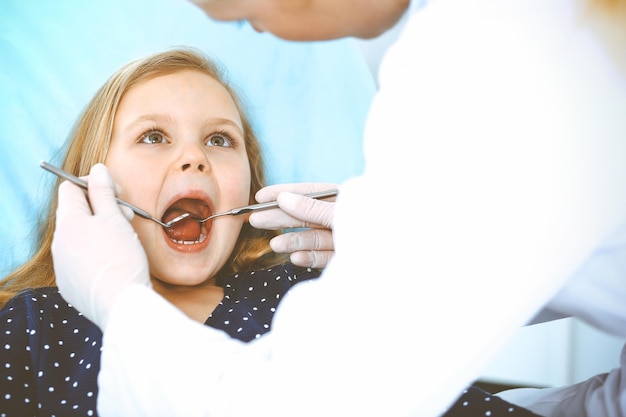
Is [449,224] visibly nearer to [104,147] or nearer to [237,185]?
[237,185]

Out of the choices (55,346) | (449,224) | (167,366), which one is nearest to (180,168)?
(55,346)

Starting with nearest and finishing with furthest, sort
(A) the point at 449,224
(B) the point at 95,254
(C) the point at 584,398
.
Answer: (A) the point at 449,224, (B) the point at 95,254, (C) the point at 584,398

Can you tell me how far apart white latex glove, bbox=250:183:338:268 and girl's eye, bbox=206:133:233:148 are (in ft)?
0.44

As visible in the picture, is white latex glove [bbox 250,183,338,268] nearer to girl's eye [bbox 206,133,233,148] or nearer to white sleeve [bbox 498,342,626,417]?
girl's eye [bbox 206,133,233,148]

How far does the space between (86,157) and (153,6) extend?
0.38 meters

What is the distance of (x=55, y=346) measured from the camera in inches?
45.7

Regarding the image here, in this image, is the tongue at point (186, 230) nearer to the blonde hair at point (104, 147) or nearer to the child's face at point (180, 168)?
the child's face at point (180, 168)

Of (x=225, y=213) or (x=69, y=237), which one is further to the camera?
(x=225, y=213)

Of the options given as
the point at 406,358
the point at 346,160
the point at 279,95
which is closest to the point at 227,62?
the point at 279,95

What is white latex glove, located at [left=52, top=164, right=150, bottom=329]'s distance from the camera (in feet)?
2.99

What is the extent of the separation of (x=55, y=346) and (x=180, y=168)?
0.38m

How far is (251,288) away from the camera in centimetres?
138

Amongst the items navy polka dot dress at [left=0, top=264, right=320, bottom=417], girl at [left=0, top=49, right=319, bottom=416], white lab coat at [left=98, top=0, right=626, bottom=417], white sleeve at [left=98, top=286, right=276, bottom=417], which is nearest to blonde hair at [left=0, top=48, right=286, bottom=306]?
girl at [left=0, top=49, right=319, bottom=416]

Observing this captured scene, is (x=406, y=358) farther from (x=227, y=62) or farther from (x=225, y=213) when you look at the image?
(x=227, y=62)
